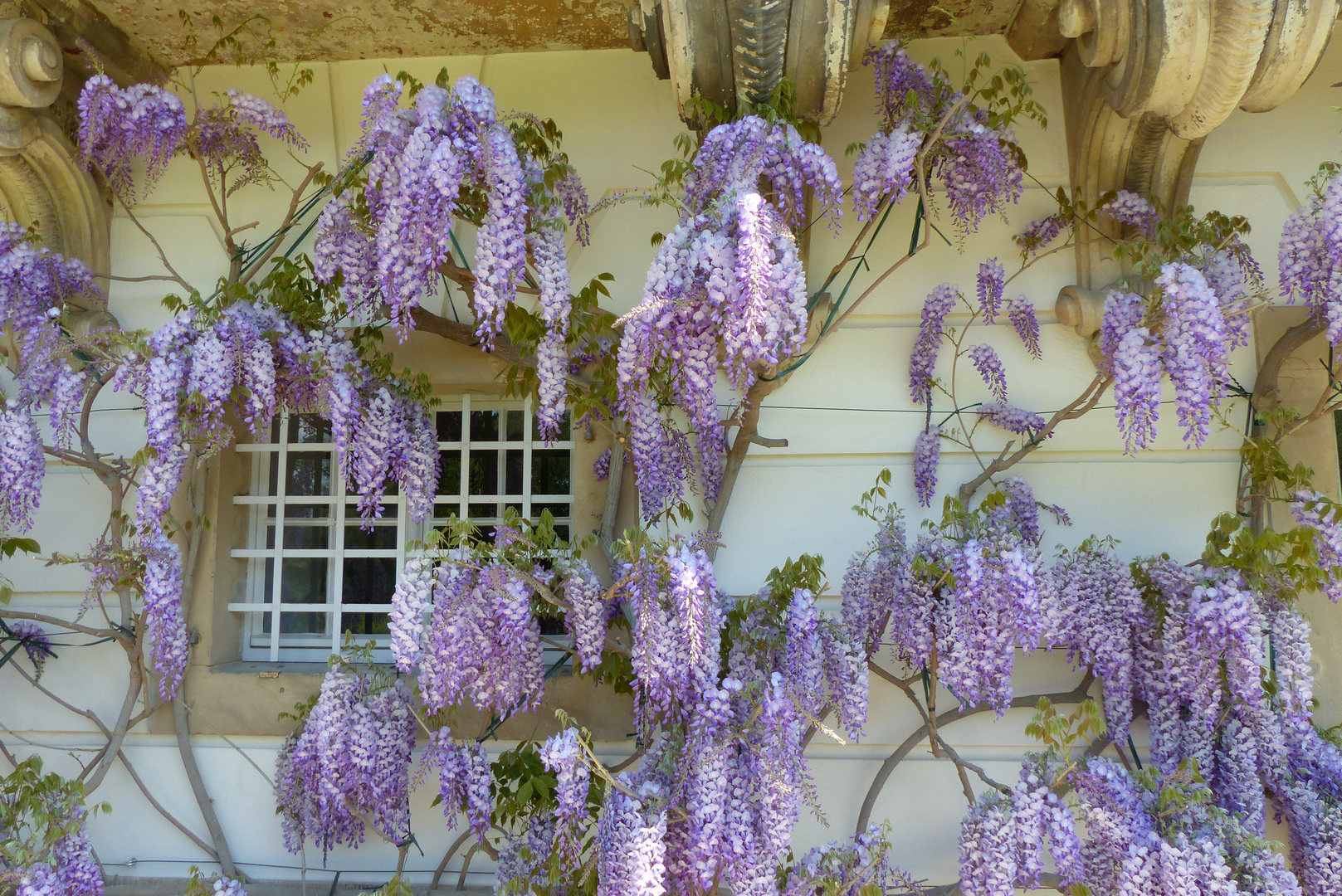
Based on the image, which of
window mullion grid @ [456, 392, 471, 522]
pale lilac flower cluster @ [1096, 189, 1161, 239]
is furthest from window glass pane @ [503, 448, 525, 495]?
pale lilac flower cluster @ [1096, 189, 1161, 239]

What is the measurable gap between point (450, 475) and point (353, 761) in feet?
3.35

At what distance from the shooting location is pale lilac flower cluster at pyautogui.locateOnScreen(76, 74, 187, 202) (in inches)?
104

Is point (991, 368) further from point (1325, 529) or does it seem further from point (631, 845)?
point (631, 845)

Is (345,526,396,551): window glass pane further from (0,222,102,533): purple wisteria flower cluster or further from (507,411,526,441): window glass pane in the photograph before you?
(0,222,102,533): purple wisteria flower cluster

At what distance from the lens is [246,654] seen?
305cm

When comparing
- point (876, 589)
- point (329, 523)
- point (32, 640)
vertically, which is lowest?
point (32, 640)

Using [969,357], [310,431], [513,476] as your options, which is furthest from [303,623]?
[969,357]

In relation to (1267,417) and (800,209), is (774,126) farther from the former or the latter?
(1267,417)

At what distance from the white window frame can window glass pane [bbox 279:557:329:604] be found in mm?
27

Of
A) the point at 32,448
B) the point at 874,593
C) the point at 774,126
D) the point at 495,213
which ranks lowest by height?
the point at 874,593

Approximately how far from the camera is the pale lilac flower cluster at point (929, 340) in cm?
272

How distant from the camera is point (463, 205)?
2.33 metres

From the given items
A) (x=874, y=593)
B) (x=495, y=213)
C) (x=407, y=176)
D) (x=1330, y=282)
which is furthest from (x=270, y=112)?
(x=1330, y=282)

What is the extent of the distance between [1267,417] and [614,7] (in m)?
2.34
